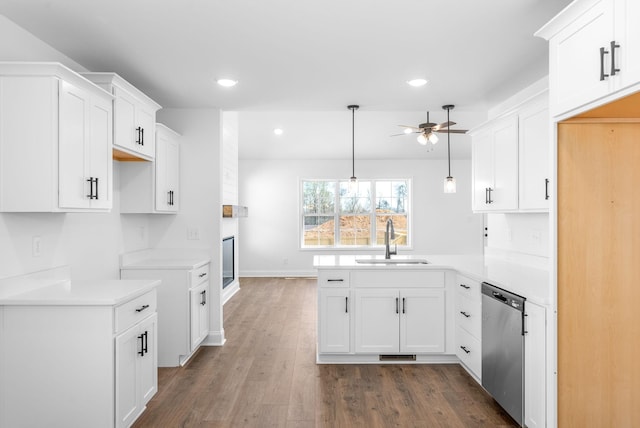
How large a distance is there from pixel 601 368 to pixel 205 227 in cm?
351

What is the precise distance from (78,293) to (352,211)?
648cm

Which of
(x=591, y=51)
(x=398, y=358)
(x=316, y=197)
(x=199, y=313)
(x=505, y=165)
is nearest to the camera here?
(x=591, y=51)

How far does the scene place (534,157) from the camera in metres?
2.89

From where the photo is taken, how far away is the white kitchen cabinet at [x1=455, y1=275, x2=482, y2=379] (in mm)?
3119

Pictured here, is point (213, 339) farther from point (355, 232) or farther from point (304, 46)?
point (355, 232)

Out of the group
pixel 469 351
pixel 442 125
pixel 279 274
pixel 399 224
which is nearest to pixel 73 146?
pixel 469 351

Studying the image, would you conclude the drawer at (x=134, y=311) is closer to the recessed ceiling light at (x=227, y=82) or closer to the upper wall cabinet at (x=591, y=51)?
the recessed ceiling light at (x=227, y=82)

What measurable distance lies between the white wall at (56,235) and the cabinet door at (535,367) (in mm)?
2978

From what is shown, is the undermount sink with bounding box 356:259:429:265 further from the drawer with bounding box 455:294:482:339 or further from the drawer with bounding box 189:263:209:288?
the drawer with bounding box 189:263:209:288

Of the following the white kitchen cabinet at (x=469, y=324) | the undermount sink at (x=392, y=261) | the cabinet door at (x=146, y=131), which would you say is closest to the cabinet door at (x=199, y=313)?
the cabinet door at (x=146, y=131)

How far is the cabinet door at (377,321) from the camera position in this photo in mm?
3607

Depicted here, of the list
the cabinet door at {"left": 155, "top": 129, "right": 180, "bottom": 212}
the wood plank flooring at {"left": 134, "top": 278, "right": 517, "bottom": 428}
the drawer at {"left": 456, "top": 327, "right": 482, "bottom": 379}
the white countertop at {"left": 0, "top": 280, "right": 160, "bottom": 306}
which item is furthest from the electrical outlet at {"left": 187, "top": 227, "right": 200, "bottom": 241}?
the drawer at {"left": 456, "top": 327, "right": 482, "bottom": 379}

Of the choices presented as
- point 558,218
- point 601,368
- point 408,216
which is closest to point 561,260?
point 558,218

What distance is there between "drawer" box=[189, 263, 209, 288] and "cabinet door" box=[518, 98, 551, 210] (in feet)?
9.19
